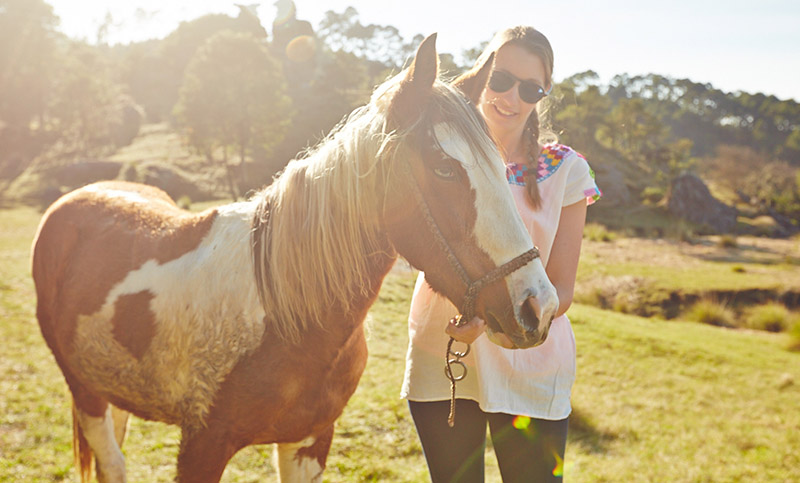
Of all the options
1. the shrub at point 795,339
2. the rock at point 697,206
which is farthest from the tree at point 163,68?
the shrub at point 795,339

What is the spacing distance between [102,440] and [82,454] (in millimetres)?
317

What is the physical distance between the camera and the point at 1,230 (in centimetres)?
1366

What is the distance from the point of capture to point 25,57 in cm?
2833

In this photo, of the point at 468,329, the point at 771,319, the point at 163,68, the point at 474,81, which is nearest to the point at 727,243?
the point at 771,319

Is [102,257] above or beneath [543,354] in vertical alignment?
above

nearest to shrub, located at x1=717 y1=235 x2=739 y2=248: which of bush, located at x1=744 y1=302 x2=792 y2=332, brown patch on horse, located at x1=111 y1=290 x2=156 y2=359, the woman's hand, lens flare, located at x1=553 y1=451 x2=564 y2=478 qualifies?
bush, located at x1=744 y1=302 x2=792 y2=332

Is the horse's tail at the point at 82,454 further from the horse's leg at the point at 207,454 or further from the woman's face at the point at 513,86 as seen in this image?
the woman's face at the point at 513,86

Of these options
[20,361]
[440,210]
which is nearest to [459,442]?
[440,210]

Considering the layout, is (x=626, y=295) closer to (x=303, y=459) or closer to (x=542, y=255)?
(x=542, y=255)

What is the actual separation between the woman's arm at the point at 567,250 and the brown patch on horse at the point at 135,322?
1.75m

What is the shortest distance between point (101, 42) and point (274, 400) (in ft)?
335

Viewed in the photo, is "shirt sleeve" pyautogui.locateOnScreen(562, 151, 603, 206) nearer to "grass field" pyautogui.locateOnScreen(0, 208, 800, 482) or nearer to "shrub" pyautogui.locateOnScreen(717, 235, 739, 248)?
"grass field" pyautogui.locateOnScreen(0, 208, 800, 482)

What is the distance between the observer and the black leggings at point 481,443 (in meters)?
2.01

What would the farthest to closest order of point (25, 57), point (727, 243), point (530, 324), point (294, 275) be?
point (25, 57) < point (727, 243) < point (294, 275) < point (530, 324)
